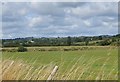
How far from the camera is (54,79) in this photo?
15.9 feet

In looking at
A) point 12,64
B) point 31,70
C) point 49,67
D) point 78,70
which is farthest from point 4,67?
point 78,70

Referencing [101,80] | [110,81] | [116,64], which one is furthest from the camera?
[116,64]

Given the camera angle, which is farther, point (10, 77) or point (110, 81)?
point (10, 77)

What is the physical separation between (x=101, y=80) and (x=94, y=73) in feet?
1.81

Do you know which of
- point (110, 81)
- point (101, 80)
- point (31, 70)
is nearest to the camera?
point (101, 80)

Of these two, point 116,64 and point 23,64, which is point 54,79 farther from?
point 116,64

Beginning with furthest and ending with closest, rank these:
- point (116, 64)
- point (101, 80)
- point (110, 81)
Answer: point (116, 64)
point (110, 81)
point (101, 80)

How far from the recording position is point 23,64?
575 centimetres

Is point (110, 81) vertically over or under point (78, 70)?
under

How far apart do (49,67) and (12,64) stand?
92cm

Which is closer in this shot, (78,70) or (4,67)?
(78,70)

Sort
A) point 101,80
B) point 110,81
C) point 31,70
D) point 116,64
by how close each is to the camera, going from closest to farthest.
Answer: point 101,80 < point 110,81 < point 31,70 < point 116,64

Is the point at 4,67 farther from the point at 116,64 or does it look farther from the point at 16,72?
the point at 116,64

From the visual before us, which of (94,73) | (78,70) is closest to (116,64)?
(94,73)
